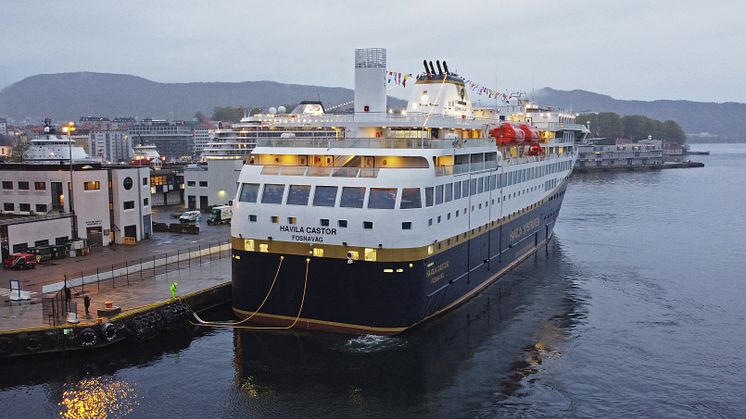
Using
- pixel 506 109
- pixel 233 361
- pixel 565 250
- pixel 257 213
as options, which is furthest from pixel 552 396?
pixel 506 109

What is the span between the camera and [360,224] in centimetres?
2447

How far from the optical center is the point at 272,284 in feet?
86.0

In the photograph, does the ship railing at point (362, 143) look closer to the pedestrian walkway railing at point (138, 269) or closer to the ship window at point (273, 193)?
the ship window at point (273, 193)

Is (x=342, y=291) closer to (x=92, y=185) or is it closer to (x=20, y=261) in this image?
(x=20, y=261)

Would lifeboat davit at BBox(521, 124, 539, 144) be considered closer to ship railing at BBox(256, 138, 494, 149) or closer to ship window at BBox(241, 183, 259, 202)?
ship railing at BBox(256, 138, 494, 149)

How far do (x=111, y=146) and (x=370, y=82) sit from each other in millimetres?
147376

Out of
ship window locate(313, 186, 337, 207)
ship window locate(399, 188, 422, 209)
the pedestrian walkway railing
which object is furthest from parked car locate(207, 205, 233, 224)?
ship window locate(399, 188, 422, 209)

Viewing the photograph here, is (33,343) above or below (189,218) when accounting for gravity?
below

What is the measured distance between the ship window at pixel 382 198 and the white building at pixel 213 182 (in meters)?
35.9

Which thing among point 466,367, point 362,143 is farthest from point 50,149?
point 466,367

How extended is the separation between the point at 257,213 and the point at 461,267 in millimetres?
9795

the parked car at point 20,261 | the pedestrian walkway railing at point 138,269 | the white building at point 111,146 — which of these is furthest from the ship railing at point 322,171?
the white building at point 111,146

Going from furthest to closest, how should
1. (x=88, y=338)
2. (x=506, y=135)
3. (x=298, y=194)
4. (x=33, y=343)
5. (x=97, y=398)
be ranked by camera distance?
(x=506, y=135) → (x=298, y=194) → (x=88, y=338) → (x=33, y=343) → (x=97, y=398)

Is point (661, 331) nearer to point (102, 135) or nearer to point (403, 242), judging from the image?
point (403, 242)
